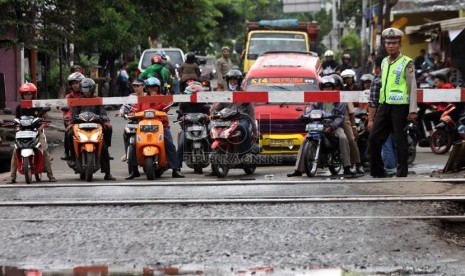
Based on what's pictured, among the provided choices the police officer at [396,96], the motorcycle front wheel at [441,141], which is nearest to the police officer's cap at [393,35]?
the police officer at [396,96]

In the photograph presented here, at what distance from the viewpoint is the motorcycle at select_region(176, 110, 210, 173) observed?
1527cm

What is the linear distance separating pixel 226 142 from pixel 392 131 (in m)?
2.62

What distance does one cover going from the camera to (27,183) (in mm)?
13992

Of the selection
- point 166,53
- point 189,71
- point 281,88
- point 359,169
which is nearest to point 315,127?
point 359,169

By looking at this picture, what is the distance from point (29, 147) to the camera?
14.1m

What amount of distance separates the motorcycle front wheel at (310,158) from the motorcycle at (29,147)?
140 inches

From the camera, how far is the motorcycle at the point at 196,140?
15266 millimetres

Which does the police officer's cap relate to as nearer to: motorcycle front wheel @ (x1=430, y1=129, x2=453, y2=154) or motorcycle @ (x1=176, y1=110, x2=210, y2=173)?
motorcycle @ (x1=176, y1=110, x2=210, y2=173)

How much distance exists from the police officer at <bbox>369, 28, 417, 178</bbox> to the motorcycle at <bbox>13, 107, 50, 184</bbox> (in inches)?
177

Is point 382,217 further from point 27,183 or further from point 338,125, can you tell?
point 27,183

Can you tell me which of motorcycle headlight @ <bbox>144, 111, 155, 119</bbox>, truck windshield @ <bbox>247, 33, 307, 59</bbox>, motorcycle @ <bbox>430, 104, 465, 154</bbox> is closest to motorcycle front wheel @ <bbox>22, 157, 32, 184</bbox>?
motorcycle headlight @ <bbox>144, 111, 155, 119</bbox>

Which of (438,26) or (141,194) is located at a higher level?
(438,26)

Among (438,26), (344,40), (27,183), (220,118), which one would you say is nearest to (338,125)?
(220,118)

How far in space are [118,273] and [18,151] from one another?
22.1 ft
